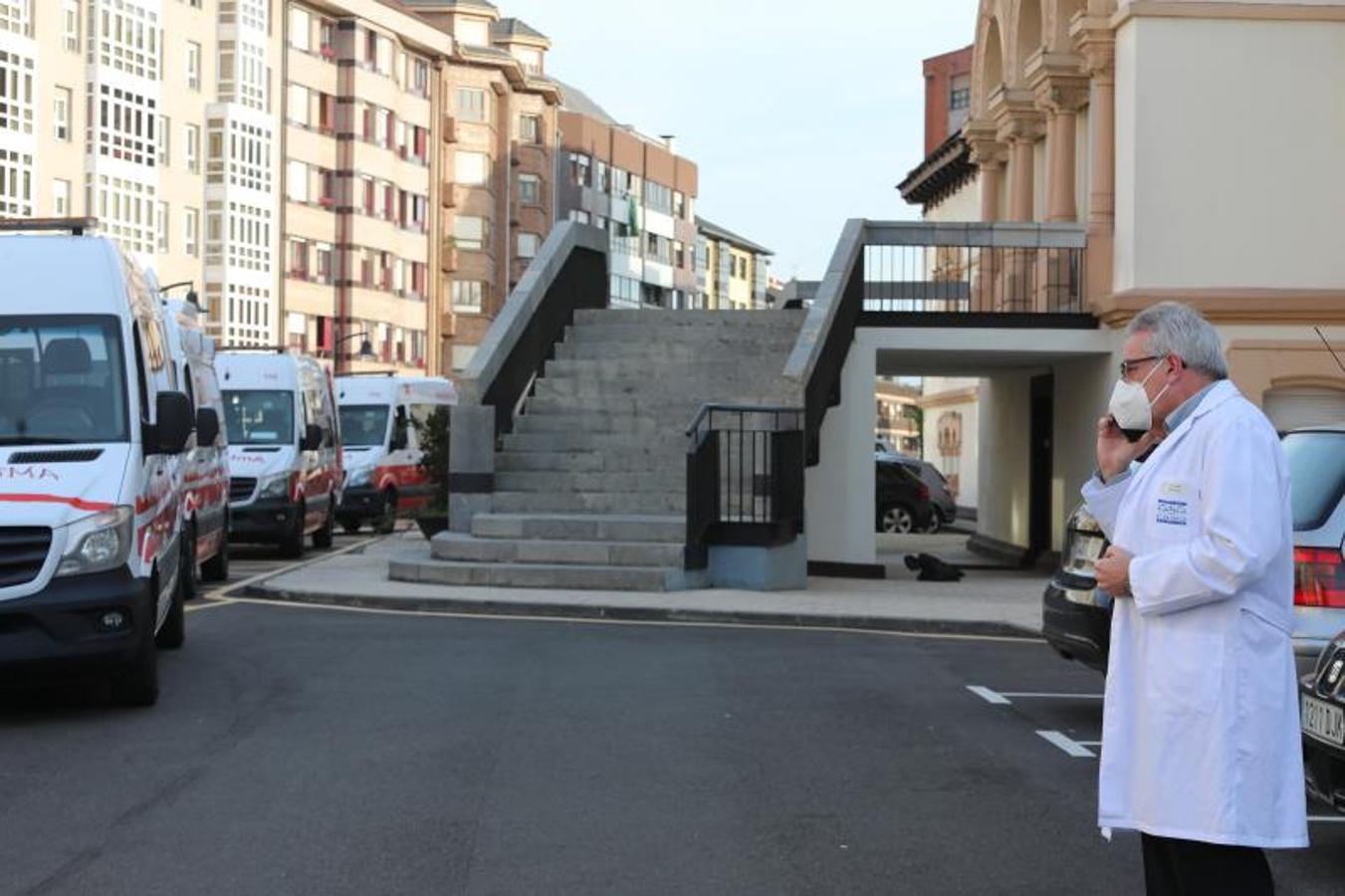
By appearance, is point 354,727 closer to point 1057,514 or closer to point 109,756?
point 109,756

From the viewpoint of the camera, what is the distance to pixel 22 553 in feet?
33.4

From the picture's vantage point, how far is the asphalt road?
7082 mm

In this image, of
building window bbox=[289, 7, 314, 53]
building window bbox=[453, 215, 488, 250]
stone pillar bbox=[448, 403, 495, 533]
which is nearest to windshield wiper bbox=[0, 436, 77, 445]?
stone pillar bbox=[448, 403, 495, 533]

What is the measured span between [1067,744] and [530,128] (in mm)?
93479

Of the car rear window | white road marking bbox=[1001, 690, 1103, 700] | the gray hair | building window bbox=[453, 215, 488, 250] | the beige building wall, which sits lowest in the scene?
white road marking bbox=[1001, 690, 1103, 700]

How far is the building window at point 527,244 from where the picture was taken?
101 m

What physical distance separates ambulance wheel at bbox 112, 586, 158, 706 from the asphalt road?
4.8 inches

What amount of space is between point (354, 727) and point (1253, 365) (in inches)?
612

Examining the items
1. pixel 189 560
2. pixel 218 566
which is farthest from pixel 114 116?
pixel 189 560

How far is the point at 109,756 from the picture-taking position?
30.8 ft

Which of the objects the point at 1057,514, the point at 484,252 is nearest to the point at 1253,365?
the point at 1057,514

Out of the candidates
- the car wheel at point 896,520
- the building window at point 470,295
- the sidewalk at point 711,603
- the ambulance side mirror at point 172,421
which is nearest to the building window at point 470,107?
the building window at point 470,295

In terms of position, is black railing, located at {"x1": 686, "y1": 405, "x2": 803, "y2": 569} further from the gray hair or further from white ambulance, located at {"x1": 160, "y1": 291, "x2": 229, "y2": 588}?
the gray hair

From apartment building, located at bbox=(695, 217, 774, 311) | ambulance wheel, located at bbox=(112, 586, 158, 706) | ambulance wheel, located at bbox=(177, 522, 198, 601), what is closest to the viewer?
ambulance wheel, located at bbox=(112, 586, 158, 706)
